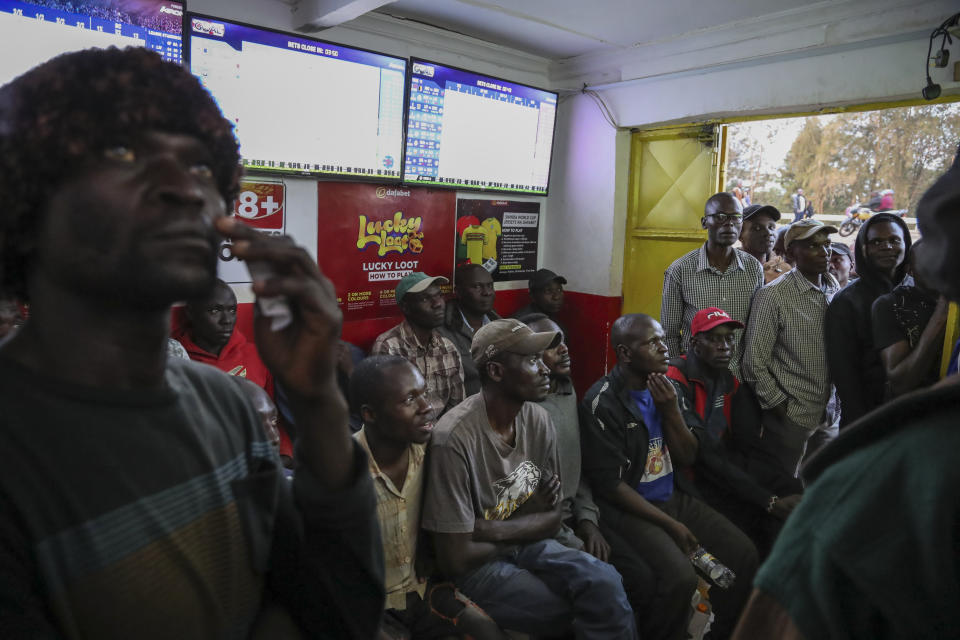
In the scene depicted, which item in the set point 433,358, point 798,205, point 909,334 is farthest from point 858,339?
point 798,205

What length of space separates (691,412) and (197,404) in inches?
114

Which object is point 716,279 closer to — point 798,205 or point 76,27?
point 76,27

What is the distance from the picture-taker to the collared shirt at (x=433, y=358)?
3955 millimetres

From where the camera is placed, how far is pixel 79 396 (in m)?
0.69

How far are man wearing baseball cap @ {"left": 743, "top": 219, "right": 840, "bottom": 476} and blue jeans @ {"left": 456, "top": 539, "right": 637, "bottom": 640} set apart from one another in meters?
1.80

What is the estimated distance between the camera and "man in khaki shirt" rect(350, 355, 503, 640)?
83.7 inches

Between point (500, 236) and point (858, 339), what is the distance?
2.83 m

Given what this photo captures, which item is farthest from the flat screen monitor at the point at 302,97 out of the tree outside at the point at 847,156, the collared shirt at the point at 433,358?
the tree outside at the point at 847,156

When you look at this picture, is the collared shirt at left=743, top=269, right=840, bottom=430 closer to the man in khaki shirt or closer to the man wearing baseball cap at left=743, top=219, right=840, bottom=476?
the man wearing baseball cap at left=743, top=219, right=840, bottom=476

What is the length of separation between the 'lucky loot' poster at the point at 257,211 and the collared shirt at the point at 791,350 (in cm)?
307

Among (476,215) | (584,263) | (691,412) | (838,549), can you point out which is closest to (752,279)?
(691,412)

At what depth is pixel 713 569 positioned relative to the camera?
8.83ft

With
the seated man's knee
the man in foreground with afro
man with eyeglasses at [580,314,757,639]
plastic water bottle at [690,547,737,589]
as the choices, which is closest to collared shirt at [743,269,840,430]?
man with eyeglasses at [580,314,757,639]

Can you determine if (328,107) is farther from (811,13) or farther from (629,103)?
(811,13)
